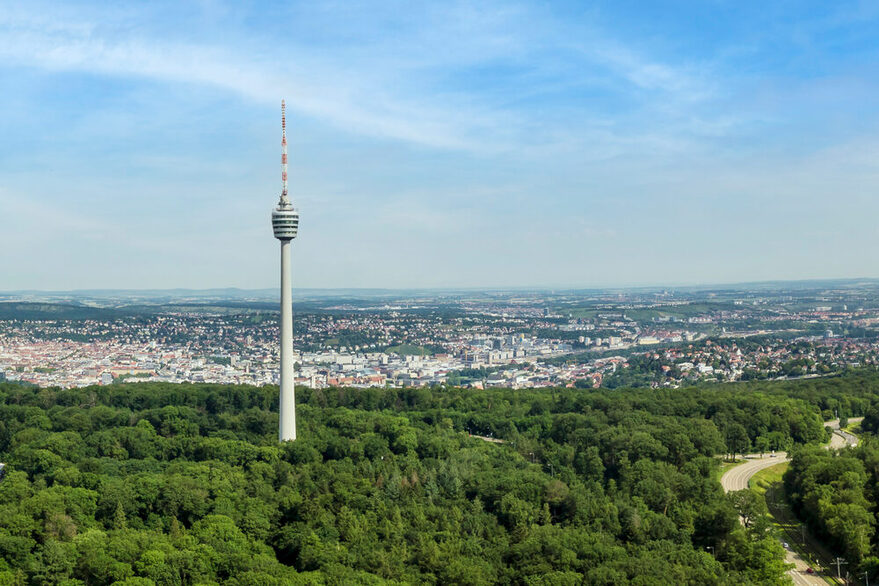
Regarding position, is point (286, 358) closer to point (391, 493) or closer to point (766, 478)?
point (391, 493)

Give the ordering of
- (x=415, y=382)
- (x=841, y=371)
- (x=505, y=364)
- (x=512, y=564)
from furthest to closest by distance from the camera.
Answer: (x=505, y=364) < (x=415, y=382) < (x=841, y=371) < (x=512, y=564)

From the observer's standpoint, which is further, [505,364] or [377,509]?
[505,364]

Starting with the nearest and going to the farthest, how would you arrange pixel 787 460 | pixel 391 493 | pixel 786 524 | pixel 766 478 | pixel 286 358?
pixel 391 493
pixel 786 524
pixel 766 478
pixel 787 460
pixel 286 358

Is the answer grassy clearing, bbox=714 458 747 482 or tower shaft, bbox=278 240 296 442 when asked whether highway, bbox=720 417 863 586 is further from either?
tower shaft, bbox=278 240 296 442

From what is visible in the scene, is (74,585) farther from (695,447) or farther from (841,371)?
(841,371)

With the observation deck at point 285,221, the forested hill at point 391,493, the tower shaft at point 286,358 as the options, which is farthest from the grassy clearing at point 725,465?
the observation deck at point 285,221

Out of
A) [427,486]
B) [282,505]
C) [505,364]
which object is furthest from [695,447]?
[505,364]

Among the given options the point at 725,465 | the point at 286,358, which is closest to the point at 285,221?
the point at 286,358
